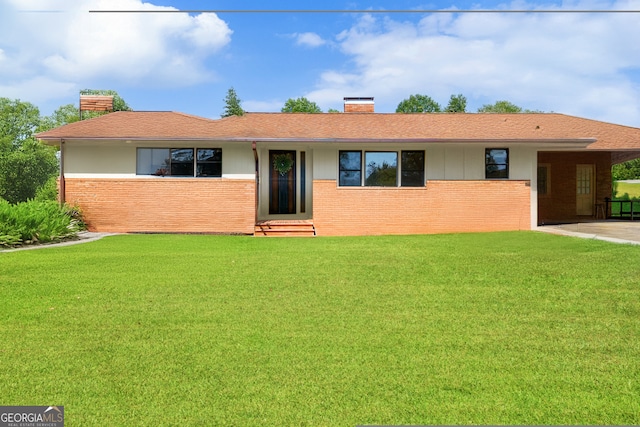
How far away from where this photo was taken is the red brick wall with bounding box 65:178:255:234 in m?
14.8

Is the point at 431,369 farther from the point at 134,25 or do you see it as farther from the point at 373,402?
the point at 134,25

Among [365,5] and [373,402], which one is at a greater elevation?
[365,5]

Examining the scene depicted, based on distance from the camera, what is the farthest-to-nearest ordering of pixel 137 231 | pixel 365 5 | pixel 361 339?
1. pixel 137 231
2. pixel 365 5
3. pixel 361 339

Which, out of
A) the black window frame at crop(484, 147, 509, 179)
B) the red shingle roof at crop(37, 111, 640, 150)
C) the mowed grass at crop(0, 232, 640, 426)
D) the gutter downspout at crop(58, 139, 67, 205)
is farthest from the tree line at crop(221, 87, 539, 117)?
the mowed grass at crop(0, 232, 640, 426)

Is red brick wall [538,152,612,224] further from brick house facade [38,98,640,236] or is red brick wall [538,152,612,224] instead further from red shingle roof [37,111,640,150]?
brick house facade [38,98,640,236]

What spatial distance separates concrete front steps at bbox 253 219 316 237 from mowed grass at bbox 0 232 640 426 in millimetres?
6385

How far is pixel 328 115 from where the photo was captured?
19234 mm

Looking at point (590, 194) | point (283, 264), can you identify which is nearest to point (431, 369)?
point (283, 264)

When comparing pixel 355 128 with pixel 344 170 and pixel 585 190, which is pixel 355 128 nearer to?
pixel 344 170

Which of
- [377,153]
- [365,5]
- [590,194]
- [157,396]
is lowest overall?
[157,396]

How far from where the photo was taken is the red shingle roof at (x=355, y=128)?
14562 millimetres

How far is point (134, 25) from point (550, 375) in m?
12.9

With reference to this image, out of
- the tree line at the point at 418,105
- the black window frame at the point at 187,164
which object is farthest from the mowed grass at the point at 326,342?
the tree line at the point at 418,105

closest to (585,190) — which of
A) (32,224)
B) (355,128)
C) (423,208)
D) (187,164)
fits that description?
(423,208)
